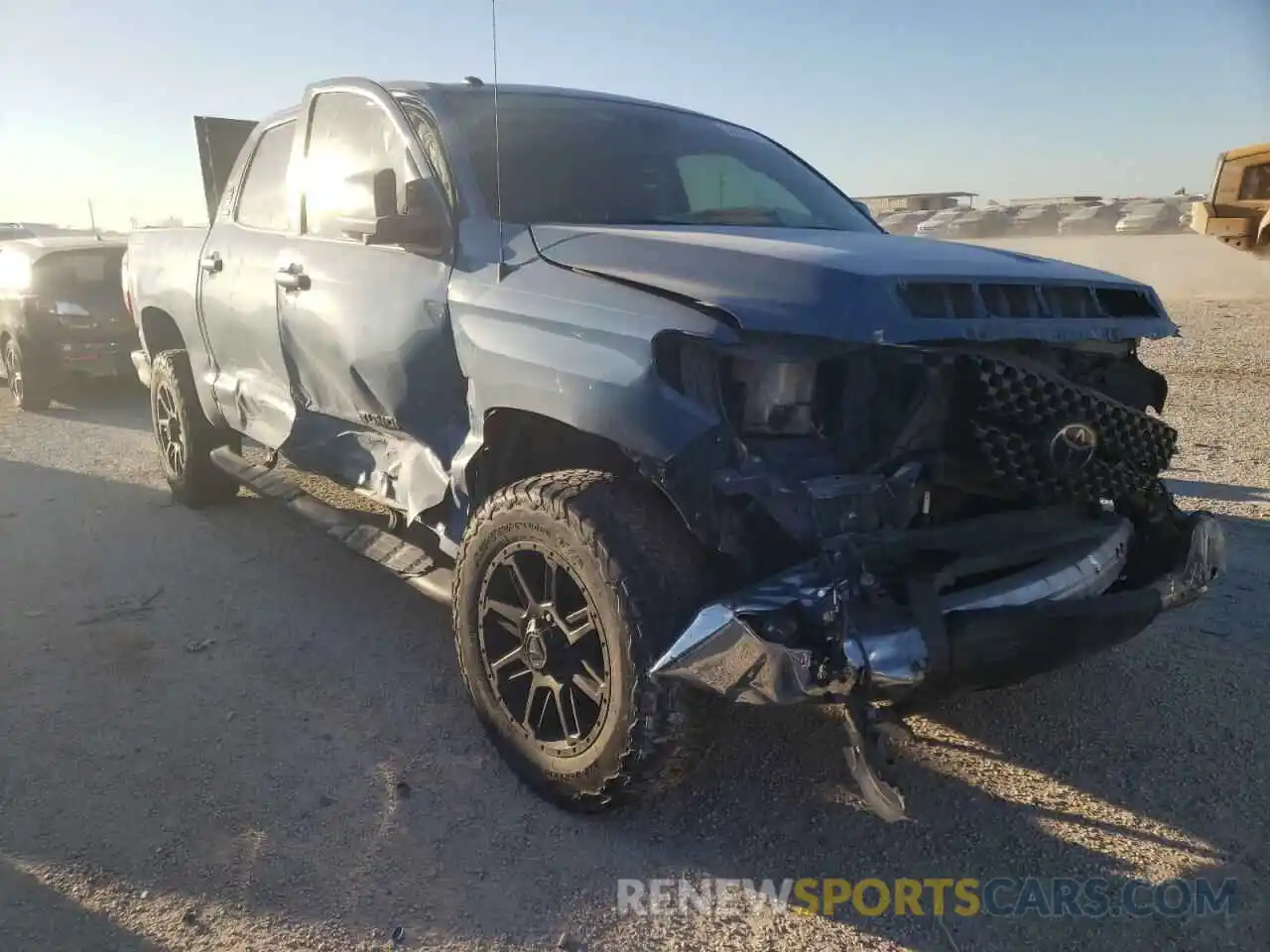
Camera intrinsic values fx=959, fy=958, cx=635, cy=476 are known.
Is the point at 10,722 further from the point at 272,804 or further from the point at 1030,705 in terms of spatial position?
the point at 1030,705

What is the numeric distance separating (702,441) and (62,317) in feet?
29.2

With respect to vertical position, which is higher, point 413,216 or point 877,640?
point 413,216

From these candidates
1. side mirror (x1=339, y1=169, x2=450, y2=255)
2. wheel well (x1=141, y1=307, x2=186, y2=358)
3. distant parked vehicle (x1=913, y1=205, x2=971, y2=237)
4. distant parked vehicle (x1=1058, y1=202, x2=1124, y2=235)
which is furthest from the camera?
distant parked vehicle (x1=1058, y1=202, x2=1124, y2=235)

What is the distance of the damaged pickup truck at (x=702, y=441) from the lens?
2.26 meters

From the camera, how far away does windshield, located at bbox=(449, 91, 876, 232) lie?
3330 millimetres

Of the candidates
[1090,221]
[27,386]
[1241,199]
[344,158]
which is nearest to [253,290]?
[344,158]

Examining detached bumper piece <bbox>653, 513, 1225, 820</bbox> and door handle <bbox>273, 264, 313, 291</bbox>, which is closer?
detached bumper piece <bbox>653, 513, 1225, 820</bbox>

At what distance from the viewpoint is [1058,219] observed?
1580 inches

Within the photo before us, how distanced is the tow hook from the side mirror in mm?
1975

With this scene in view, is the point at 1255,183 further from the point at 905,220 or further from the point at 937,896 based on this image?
the point at 905,220

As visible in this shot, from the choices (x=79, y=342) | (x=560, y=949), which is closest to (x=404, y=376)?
(x=560, y=949)

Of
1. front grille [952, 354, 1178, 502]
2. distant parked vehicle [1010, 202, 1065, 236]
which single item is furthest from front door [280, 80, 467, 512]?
distant parked vehicle [1010, 202, 1065, 236]

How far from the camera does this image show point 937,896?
243 centimetres

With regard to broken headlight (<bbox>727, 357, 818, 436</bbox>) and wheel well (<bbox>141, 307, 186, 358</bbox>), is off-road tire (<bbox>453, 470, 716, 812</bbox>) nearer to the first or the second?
broken headlight (<bbox>727, 357, 818, 436</bbox>)
